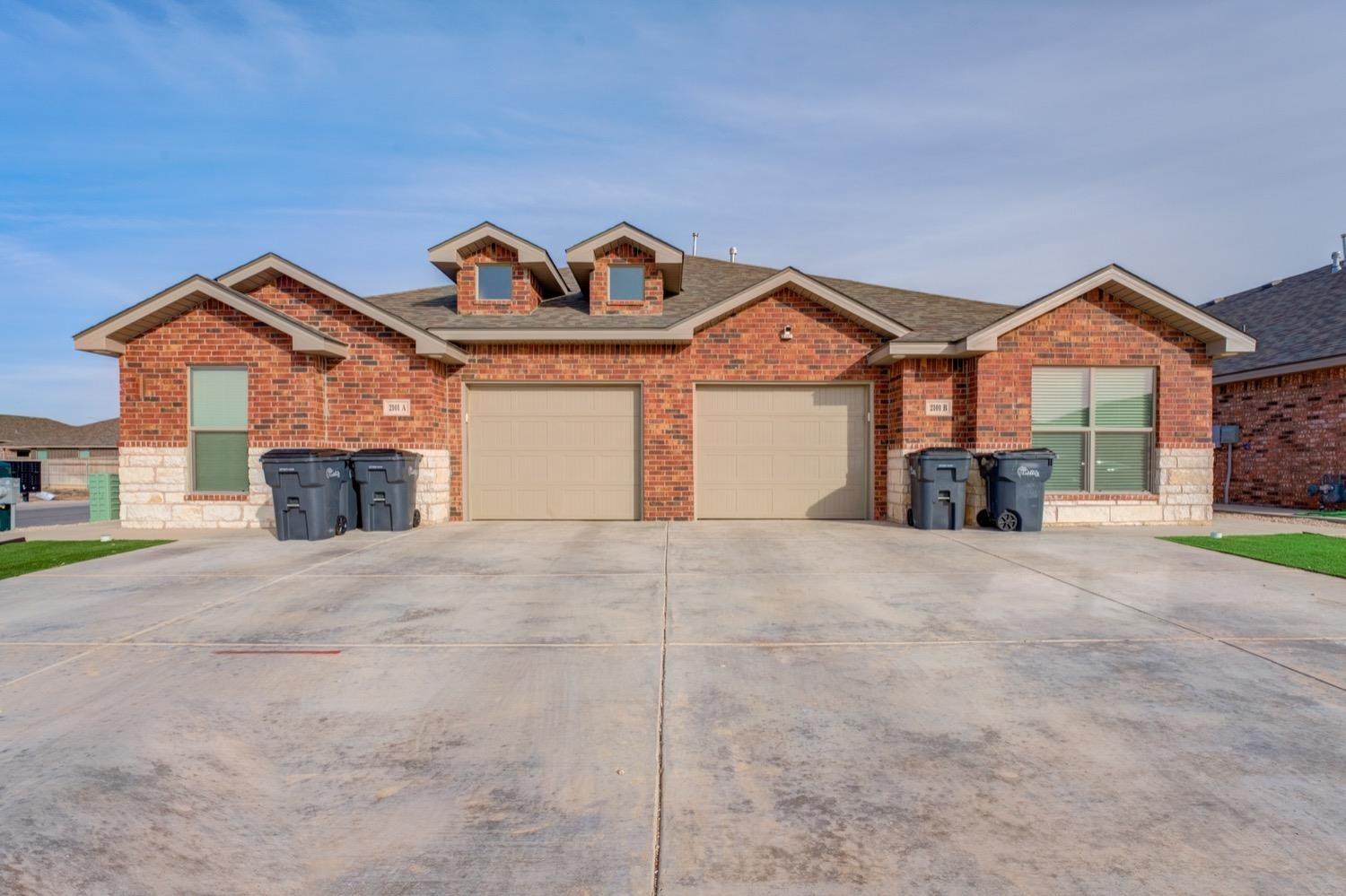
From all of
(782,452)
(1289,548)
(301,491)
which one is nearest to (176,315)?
(301,491)

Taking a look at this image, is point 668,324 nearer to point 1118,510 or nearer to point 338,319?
point 338,319

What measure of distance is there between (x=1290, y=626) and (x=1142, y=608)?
0.94 m

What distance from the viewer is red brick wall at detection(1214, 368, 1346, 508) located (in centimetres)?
1370

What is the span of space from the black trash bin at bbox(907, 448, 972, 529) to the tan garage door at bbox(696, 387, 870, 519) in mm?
1403

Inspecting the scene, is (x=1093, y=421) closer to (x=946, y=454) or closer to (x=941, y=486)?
(x=946, y=454)

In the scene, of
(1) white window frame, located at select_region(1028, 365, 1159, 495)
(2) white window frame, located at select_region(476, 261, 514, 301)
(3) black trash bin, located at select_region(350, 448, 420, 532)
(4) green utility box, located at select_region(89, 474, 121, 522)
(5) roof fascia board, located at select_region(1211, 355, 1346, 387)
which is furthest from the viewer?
(4) green utility box, located at select_region(89, 474, 121, 522)

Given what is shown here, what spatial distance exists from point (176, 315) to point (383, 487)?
4549 millimetres

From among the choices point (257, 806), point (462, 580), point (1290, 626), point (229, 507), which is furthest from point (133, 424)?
point (1290, 626)

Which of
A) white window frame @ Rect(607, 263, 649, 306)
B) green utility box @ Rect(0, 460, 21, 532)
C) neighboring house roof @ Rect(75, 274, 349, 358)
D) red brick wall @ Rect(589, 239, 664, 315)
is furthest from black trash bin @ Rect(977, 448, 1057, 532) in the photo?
green utility box @ Rect(0, 460, 21, 532)

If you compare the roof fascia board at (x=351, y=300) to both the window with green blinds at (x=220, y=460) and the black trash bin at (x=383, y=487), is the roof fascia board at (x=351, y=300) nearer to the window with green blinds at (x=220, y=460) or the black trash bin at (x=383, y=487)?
the black trash bin at (x=383, y=487)

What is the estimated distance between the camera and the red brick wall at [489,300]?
12.9 m

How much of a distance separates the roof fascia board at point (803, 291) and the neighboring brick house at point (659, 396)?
0.05 metres

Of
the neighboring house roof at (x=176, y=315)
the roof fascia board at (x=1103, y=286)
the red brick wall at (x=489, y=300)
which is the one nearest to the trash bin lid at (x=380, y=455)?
the neighboring house roof at (x=176, y=315)

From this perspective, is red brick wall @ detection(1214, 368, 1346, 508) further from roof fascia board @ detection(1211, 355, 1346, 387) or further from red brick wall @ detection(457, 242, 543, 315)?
red brick wall @ detection(457, 242, 543, 315)
